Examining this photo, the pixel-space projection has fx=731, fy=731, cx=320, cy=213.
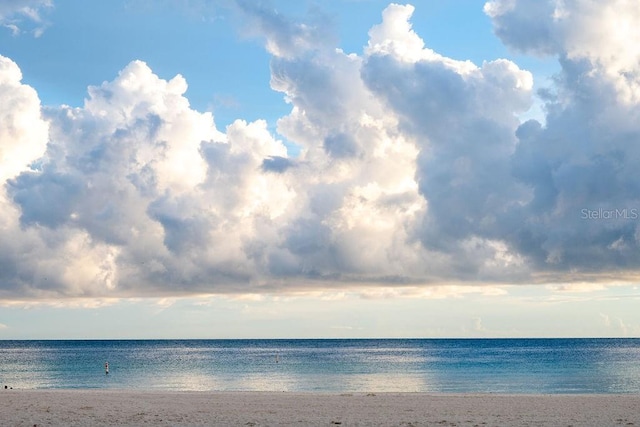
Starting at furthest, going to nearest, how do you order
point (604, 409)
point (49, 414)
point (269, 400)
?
1. point (269, 400)
2. point (604, 409)
3. point (49, 414)

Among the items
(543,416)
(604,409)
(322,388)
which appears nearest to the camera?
(543,416)

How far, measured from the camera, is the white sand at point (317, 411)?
32.8 m

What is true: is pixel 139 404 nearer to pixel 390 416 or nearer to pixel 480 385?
pixel 390 416

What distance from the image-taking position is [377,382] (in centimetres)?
8475

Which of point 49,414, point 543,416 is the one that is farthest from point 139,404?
point 543,416

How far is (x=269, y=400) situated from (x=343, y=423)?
15.6 m

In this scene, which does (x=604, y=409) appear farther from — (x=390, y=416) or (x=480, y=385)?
(x=480, y=385)

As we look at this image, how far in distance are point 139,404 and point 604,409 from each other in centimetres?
2665

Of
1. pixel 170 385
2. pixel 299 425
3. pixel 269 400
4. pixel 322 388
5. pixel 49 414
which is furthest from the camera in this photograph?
pixel 170 385

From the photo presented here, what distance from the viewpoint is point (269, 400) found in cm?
4706

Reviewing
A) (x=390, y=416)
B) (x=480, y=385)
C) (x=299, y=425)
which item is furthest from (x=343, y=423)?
(x=480, y=385)

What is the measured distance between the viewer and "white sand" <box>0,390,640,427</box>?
32.8 metres

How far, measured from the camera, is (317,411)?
3875 centimetres

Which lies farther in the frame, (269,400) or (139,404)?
(269,400)
